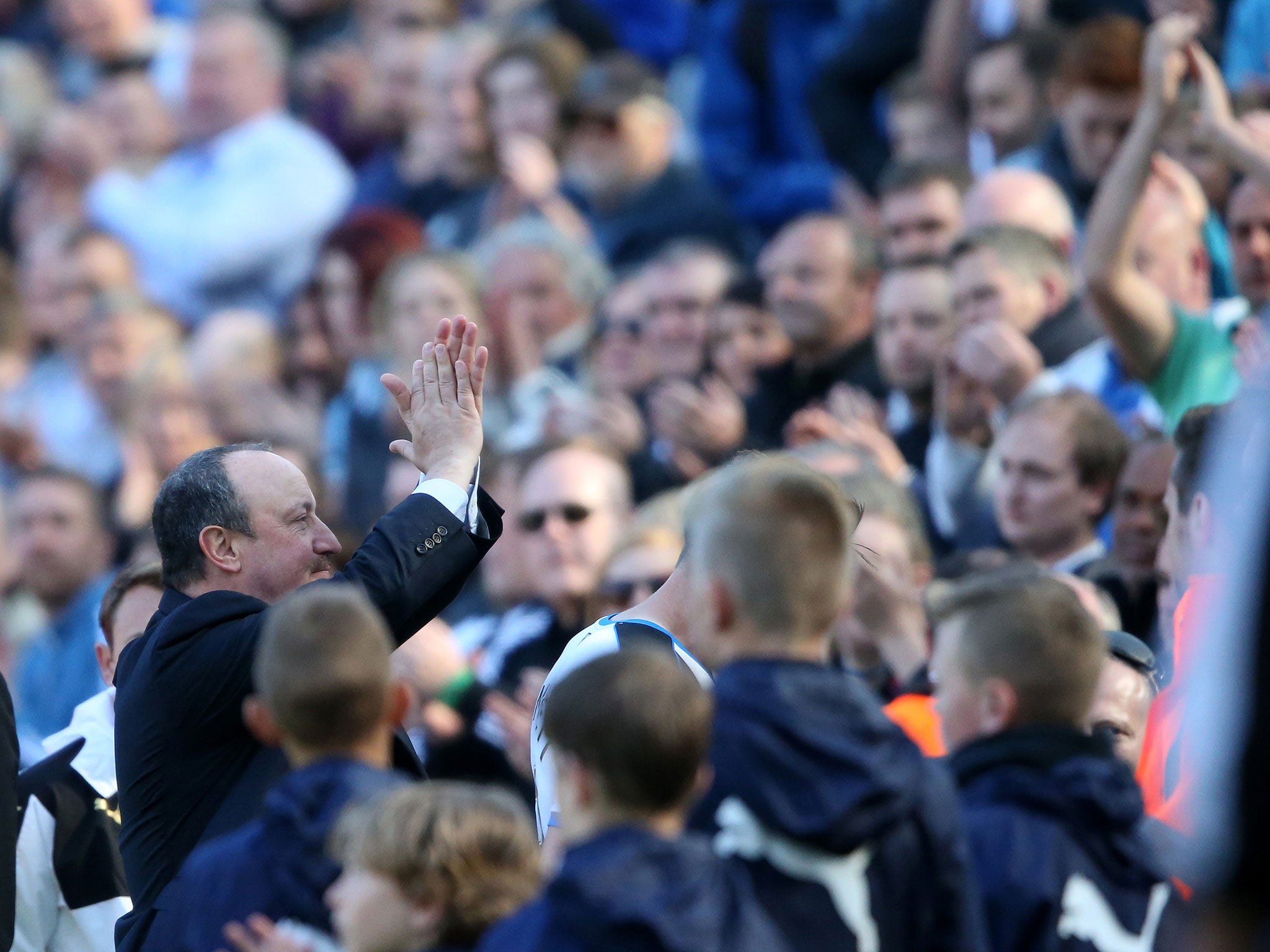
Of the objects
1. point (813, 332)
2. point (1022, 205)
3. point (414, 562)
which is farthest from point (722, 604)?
point (1022, 205)

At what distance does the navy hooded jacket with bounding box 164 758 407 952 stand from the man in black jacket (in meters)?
0.93

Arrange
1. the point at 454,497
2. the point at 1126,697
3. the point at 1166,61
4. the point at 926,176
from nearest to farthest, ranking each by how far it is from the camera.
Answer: the point at 454,497 < the point at 1126,697 < the point at 1166,61 < the point at 926,176

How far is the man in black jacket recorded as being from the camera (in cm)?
296

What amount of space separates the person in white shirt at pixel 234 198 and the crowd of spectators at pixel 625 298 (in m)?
0.02

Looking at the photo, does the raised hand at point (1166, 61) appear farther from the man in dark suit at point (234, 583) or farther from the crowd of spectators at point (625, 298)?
the man in dark suit at point (234, 583)

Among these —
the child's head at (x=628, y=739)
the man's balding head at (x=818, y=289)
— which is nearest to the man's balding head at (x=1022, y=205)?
the man's balding head at (x=818, y=289)

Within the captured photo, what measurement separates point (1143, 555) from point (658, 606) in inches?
88.1

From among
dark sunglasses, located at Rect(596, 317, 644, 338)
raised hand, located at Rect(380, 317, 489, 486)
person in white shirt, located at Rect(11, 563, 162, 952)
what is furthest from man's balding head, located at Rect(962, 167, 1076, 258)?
person in white shirt, located at Rect(11, 563, 162, 952)

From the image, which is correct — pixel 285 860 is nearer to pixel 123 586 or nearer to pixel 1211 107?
pixel 123 586

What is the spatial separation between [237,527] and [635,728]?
1.47m

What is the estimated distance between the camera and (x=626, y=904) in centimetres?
246

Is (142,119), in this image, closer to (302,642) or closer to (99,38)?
(99,38)

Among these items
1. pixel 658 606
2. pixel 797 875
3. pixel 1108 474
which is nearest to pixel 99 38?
pixel 1108 474

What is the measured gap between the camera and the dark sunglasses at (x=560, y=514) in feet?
20.8
